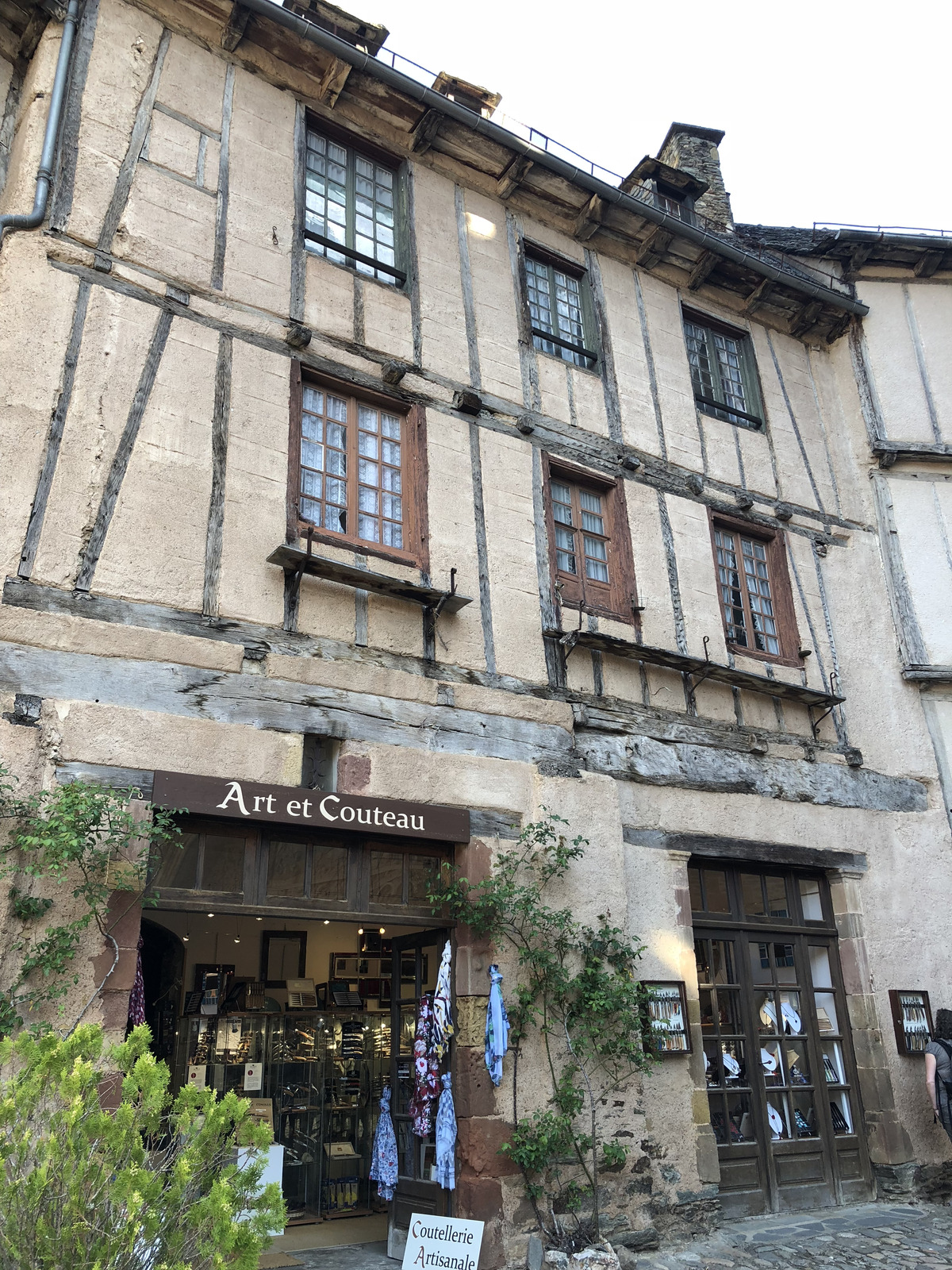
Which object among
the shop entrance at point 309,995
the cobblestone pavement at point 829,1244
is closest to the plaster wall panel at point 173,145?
the shop entrance at point 309,995

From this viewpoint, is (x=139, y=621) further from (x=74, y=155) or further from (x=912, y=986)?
(x=912, y=986)

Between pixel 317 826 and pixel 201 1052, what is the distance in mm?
3164

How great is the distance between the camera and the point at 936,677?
29.5ft

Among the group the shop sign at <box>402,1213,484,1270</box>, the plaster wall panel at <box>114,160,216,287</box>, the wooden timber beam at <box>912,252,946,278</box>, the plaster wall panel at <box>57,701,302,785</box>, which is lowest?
the shop sign at <box>402,1213,484,1270</box>

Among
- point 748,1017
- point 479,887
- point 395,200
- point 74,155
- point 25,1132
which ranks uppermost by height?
point 395,200

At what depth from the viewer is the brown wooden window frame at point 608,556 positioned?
24.9 ft

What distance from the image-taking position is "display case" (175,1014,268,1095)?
7.63 metres

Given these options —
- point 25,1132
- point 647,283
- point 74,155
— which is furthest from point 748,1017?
point 74,155

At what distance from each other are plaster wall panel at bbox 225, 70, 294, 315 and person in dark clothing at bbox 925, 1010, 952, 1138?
6976mm

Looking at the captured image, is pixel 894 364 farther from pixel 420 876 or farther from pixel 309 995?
pixel 309 995

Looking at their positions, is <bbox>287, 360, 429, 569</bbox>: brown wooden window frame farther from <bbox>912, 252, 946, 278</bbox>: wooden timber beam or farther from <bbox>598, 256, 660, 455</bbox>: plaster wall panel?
<bbox>912, 252, 946, 278</bbox>: wooden timber beam

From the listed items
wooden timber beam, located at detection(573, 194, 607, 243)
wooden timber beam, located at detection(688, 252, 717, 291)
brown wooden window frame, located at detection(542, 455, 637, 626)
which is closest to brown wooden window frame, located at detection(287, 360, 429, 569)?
brown wooden window frame, located at detection(542, 455, 637, 626)

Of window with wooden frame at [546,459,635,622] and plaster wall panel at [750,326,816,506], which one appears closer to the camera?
window with wooden frame at [546,459,635,622]

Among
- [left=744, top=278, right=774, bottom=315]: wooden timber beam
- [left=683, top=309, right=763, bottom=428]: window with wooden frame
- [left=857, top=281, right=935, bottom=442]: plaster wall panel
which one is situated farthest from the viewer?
[left=857, top=281, right=935, bottom=442]: plaster wall panel
